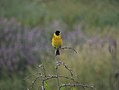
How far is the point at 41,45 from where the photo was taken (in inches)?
348

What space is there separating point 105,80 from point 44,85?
4.33 meters

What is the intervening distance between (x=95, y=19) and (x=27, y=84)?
6987mm

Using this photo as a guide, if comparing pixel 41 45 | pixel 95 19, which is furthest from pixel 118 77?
pixel 95 19

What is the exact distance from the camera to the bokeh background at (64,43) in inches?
259

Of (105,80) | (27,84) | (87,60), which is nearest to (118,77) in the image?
(105,80)

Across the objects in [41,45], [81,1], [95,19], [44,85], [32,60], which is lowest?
[44,85]

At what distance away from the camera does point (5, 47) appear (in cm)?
860

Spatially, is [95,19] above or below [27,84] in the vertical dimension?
above

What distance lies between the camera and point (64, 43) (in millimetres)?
8289

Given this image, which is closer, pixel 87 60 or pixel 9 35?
pixel 87 60

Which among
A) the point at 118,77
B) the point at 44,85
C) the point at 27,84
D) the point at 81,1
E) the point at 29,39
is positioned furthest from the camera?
the point at 81,1

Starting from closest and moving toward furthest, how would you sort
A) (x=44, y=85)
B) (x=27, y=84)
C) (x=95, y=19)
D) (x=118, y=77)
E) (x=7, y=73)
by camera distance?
(x=44, y=85) < (x=118, y=77) < (x=27, y=84) < (x=7, y=73) < (x=95, y=19)

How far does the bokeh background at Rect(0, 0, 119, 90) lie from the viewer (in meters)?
6.57

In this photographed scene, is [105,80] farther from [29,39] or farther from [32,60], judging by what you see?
[29,39]
